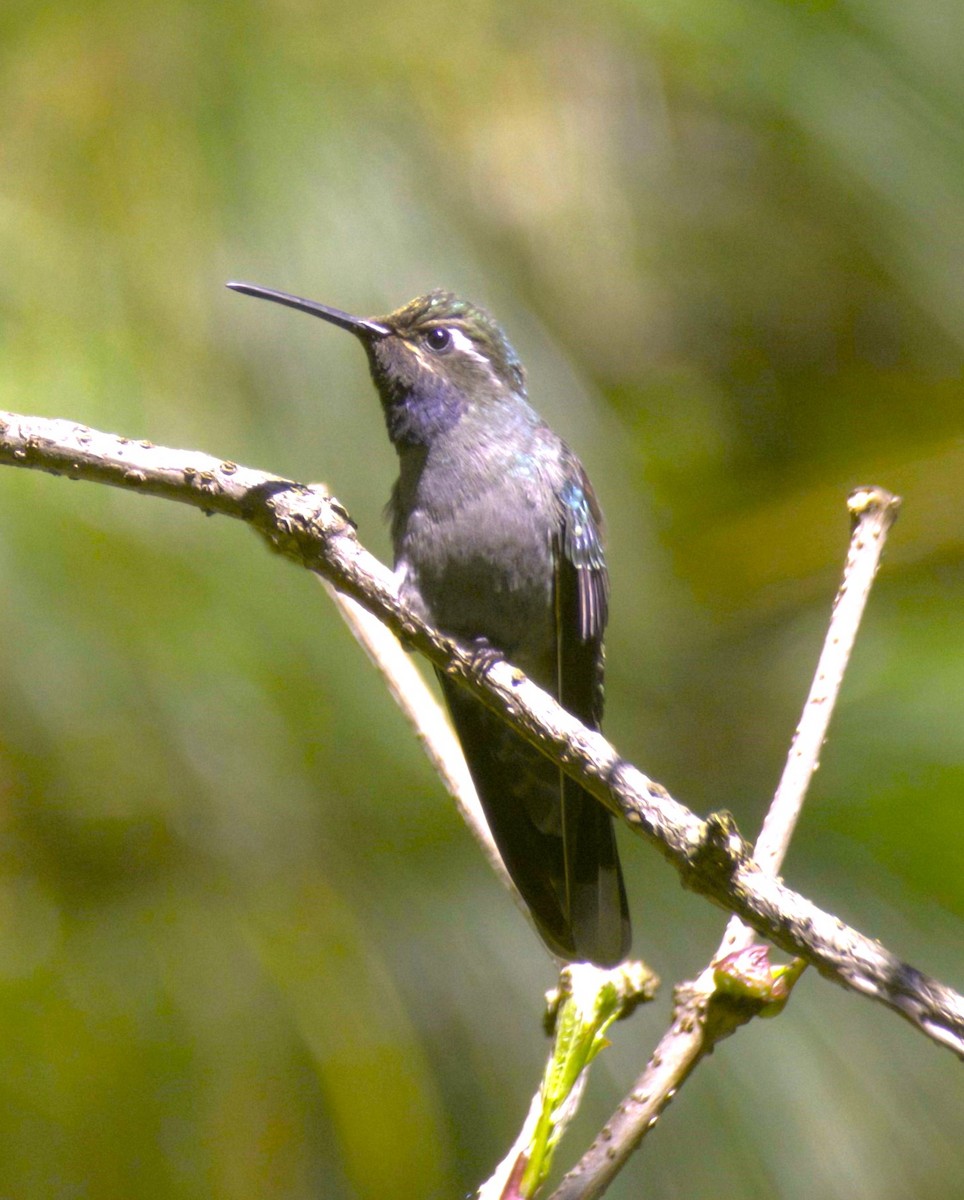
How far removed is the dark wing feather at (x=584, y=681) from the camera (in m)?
1.51

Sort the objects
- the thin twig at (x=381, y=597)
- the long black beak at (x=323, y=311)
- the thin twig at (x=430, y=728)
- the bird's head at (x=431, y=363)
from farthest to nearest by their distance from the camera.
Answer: the bird's head at (x=431, y=363) < the long black beak at (x=323, y=311) < the thin twig at (x=430, y=728) < the thin twig at (x=381, y=597)

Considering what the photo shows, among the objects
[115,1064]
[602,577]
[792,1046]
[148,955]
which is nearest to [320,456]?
[602,577]

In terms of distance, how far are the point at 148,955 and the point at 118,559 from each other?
673 millimetres

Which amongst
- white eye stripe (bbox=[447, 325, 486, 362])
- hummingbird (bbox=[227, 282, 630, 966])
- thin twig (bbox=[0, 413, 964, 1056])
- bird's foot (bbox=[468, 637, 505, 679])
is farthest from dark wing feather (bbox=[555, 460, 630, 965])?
thin twig (bbox=[0, 413, 964, 1056])

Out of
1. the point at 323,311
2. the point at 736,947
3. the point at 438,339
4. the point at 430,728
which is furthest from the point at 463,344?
the point at 736,947

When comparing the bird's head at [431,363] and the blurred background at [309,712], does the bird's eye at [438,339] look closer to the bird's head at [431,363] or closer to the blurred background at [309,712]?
the bird's head at [431,363]

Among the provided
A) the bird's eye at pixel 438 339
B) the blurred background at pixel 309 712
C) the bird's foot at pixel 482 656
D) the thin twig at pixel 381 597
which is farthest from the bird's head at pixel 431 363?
the thin twig at pixel 381 597

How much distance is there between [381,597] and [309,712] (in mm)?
889

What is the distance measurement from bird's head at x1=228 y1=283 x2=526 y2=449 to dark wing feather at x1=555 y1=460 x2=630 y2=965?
197mm

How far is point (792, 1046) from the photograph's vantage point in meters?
1.78

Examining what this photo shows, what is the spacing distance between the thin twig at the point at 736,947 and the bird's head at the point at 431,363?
28.7 inches

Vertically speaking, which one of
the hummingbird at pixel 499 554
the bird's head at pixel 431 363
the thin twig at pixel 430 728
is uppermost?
the bird's head at pixel 431 363

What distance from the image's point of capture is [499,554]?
5.36ft

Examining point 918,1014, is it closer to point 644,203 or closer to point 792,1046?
point 792,1046
